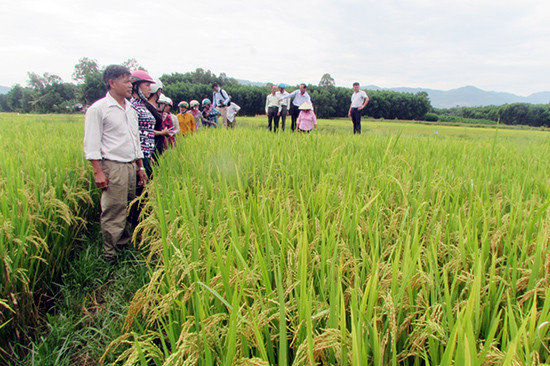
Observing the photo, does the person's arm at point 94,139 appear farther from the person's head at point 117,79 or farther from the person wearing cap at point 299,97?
the person wearing cap at point 299,97

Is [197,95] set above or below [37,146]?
above

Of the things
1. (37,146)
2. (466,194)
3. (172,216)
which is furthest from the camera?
(37,146)

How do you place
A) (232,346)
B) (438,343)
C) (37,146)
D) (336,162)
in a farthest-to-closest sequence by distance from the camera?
(37,146) → (336,162) → (438,343) → (232,346)

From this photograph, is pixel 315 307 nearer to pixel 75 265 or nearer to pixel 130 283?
pixel 130 283

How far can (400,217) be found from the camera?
182 cm

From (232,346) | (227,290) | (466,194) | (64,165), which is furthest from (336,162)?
(64,165)

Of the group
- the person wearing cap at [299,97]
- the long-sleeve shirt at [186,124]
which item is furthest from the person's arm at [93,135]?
the person wearing cap at [299,97]

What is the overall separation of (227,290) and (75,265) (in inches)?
88.4

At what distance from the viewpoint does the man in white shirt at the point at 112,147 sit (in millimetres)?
2721

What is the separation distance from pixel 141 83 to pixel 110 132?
3.06 feet

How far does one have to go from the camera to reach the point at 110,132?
9.45 ft

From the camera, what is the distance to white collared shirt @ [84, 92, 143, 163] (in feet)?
8.84

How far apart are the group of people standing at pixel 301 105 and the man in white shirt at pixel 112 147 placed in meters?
5.07

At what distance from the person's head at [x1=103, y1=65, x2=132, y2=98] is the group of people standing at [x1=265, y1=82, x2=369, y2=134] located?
16.8ft
